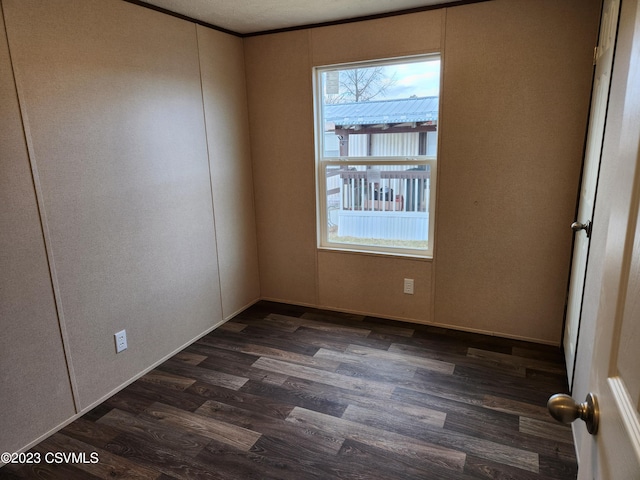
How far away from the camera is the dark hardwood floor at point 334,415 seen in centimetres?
186

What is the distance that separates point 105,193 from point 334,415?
5.80ft

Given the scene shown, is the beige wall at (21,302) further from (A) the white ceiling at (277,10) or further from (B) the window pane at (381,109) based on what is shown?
(B) the window pane at (381,109)

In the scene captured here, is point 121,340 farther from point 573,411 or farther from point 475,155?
point 475,155

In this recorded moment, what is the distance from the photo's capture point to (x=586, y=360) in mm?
1810

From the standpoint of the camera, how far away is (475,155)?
2783mm

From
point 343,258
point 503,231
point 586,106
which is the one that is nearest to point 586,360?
point 503,231

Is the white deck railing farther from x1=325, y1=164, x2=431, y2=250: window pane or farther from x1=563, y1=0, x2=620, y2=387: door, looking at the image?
x1=563, y1=0, x2=620, y2=387: door

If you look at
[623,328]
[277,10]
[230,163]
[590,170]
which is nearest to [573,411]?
[623,328]

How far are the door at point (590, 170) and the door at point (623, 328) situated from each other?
1.49 meters

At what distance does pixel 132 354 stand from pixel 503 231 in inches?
102

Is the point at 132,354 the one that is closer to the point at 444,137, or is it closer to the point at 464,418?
the point at 464,418

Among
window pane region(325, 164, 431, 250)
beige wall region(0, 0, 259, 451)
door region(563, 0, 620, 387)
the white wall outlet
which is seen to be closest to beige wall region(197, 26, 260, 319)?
beige wall region(0, 0, 259, 451)

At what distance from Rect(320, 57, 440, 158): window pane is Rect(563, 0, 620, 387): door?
3.20 ft

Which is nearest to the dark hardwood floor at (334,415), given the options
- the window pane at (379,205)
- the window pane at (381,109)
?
the window pane at (379,205)
